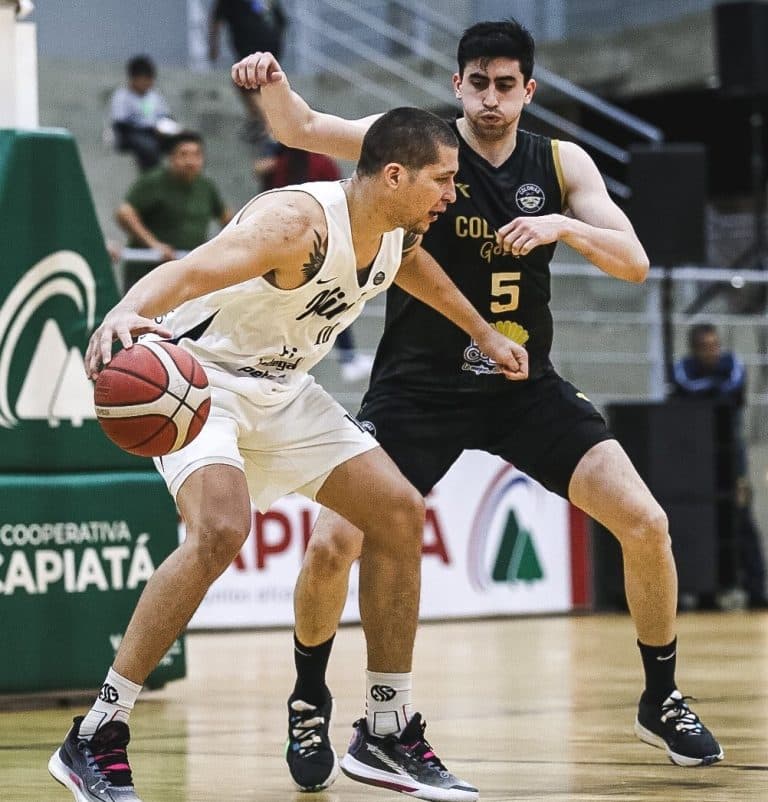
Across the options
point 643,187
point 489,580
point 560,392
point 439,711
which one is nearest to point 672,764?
point 560,392

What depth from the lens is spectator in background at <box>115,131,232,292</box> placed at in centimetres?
1152

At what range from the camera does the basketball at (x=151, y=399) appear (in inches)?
173

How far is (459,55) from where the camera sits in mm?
5660

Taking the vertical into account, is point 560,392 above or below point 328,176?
below

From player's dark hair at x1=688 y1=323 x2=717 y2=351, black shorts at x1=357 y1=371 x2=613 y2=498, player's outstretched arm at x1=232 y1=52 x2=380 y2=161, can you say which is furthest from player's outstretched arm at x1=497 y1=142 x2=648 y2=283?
player's dark hair at x1=688 y1=323 x2=717 y2=351

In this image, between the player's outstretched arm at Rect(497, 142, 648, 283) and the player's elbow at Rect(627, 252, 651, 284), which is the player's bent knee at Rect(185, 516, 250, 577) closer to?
the player's outstretched arm at Rect(497, 142, 648, 283)

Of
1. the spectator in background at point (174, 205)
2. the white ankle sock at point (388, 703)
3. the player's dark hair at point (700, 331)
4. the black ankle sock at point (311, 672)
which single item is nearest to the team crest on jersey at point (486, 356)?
the black ankle sock at point (311, 672)

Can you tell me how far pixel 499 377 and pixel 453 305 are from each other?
1.30ft

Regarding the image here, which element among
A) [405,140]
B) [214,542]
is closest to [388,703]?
[214,542]

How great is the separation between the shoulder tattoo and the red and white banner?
23.0ft

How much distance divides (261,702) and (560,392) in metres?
2.49

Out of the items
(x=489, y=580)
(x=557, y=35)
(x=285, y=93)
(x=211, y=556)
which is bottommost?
(x=489, y=580)

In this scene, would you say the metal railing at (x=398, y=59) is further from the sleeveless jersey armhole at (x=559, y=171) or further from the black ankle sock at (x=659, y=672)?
the black ankle sock at (x=659, y=672)

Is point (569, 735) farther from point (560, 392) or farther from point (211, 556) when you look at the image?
point (211, 556)
